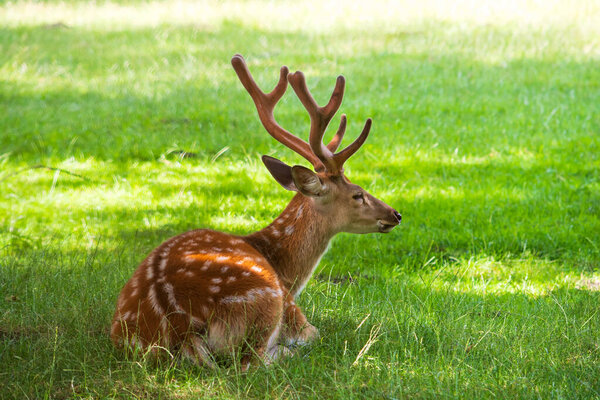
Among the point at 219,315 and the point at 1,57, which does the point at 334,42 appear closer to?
the point at 1,57

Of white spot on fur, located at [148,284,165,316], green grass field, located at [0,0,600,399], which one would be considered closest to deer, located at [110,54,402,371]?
white spot on fur, located at [148,284,165,316]

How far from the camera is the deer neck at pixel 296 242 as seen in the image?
464cm

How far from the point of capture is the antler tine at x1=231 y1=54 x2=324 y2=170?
4895 millimetres

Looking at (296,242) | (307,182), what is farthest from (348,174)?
(307,182)

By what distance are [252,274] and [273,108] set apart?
1.38m

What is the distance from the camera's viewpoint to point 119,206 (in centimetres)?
728

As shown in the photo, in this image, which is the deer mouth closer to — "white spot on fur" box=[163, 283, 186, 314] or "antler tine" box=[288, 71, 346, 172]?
"antler tine" box=[288, 71, 346, 172]

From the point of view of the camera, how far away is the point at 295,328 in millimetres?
4098

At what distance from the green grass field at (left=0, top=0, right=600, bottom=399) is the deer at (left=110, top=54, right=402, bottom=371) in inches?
5.4

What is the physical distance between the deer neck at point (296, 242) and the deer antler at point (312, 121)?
10.7 inches

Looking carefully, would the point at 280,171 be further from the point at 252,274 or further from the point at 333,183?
the point at 252,274

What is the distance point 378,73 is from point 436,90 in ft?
3.77

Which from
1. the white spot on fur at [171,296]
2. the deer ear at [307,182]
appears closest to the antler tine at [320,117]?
the deer ear at [307,182]

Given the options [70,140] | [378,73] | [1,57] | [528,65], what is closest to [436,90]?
[378,73]
